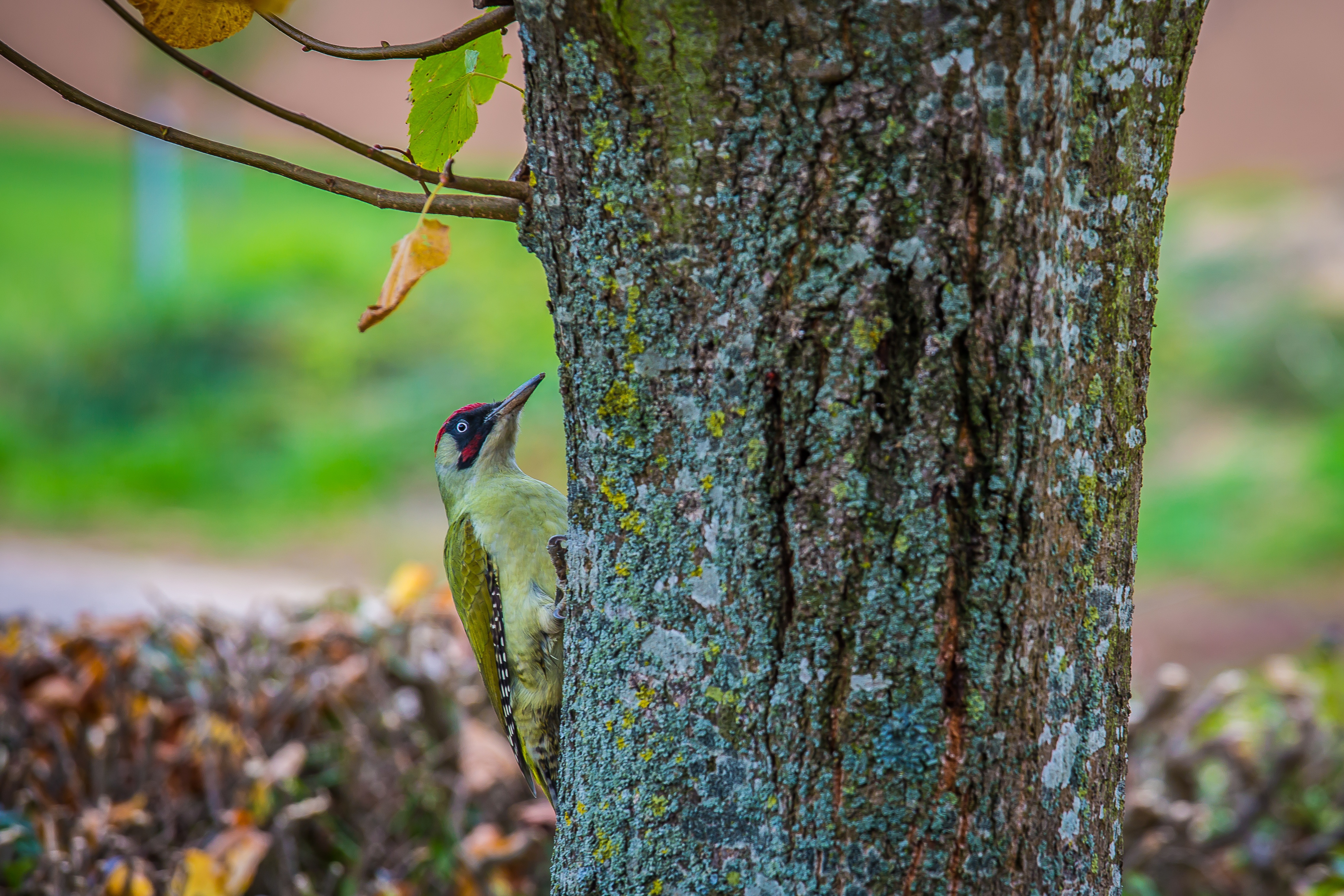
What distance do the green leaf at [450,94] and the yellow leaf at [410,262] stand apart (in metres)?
0.18

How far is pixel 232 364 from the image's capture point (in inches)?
400

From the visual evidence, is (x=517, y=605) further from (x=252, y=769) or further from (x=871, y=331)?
(x=871, y=331)

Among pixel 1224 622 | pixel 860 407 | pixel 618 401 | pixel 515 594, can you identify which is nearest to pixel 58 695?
pixel 515 594

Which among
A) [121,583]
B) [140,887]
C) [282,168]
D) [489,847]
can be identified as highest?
[121,583]

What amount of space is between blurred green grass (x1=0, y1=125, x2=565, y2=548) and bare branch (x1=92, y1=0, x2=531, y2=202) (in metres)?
6.54

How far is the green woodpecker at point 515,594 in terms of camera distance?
248 centimetres

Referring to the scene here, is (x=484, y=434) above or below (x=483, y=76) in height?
above

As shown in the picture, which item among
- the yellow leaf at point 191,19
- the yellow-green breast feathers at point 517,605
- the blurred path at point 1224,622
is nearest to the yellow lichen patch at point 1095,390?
the yellow leaf at point 191,19

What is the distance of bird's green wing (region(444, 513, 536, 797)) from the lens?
8.41 feet

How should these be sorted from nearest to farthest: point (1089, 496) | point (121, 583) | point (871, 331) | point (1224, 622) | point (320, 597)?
1. point (871, 331)
2. point (1089, 496)
3. point (121, 583)
4. point (1224, 622)
5. point (320, 597)

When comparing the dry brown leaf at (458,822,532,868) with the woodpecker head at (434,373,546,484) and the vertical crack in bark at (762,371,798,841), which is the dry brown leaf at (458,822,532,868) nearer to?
the woodpecker head at (434,373,546,484)

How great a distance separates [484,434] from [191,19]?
1.65 meters

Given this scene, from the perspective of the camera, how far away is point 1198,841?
301 centimetres

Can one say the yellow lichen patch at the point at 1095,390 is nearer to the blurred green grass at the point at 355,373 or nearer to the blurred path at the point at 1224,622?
the blurred path at the point at 1224,622
